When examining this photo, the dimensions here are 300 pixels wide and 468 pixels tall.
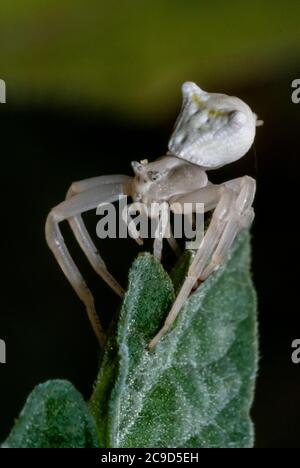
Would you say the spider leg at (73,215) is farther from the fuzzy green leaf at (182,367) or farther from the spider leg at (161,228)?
the fuzzy green leaf at (182,367)

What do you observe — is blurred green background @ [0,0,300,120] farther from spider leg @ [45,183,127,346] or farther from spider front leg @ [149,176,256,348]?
spider front leg @ [149,176,256,348]

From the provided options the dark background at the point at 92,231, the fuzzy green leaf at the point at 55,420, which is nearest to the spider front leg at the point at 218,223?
the fuzzy green leaf at the point at 55,420

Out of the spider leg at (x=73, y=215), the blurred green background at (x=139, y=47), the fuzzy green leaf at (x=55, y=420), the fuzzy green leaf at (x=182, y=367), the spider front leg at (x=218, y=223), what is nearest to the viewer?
the fuzzy green leaf at (x=55, y=420)

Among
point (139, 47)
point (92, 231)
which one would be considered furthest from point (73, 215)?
point (139, 47)

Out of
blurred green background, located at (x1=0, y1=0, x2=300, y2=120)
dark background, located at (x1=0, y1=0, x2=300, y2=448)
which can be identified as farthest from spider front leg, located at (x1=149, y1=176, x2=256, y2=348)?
blurred green background, located at (x1=0, y1=0, x2=300, y2=120)

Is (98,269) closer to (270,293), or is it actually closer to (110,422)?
(110,422)
